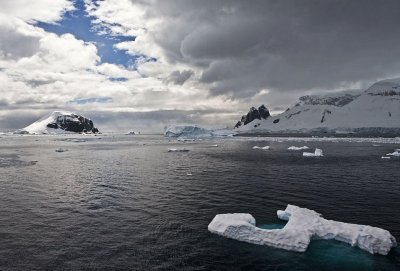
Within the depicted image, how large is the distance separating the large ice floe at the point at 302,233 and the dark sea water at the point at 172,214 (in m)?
0.54

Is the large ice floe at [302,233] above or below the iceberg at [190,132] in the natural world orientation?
below

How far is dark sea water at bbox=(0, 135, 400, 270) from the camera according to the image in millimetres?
15891

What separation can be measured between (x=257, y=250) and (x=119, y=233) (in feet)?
28.3

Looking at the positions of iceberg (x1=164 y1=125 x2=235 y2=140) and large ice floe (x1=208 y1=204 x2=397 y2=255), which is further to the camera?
iceberg (x1=164 y1=125 x2=235 y2=140)

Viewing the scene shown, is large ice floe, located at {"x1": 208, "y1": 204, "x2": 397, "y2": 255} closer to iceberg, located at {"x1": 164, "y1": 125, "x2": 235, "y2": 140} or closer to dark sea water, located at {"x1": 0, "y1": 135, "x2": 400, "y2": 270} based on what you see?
dark sea water, located at {"x1": 0, "y1": 135, "x2": 400, "y2": 270}

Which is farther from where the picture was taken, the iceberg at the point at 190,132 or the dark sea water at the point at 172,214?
the iceberg at the point at 190,132

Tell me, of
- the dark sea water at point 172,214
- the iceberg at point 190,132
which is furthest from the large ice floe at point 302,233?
the iceberg at point 190,132

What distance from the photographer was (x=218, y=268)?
15039mm

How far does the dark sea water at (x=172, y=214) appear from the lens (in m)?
15.9

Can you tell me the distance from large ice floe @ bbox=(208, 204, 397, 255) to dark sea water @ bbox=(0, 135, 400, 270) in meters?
0.54

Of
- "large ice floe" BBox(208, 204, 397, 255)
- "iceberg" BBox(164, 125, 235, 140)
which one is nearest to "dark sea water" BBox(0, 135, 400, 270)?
"large ice floe" BBox(208, 204, 397, 255)

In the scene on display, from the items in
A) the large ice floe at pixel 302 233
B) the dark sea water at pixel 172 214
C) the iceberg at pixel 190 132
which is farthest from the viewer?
the iceberg at pixel 190 132

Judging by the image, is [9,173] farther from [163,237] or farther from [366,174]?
[366,174]

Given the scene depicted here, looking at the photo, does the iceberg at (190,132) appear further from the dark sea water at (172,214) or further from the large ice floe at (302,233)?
the large ice floe at (302,233)
